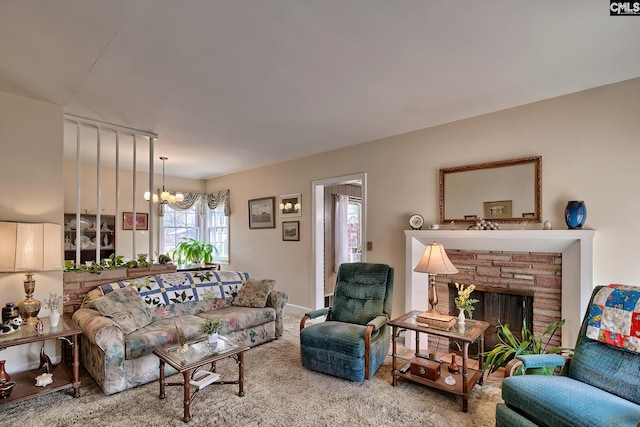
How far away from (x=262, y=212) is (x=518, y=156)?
4.29 metres

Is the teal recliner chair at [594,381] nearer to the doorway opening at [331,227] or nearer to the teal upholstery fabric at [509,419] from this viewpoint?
the teal upholstery fabric at [509,419]

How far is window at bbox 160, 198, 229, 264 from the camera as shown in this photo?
287 inches

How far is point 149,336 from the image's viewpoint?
2.93 m

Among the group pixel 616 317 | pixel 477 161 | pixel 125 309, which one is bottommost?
pixel 125 309

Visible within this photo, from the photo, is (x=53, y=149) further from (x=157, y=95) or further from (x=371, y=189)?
(x=371, y=189)

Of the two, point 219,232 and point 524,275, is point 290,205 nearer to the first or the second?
point 219,232

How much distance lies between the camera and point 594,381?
1.97 meters

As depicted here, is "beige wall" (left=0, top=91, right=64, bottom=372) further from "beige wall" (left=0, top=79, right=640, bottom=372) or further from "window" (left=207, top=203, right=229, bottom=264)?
"window" (left=207, top=203, right=229, bottom=264)

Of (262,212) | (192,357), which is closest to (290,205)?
(262,212)

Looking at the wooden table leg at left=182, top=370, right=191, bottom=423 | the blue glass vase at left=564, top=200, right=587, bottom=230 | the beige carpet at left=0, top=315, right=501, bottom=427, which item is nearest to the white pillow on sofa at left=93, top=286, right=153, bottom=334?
the beige carpet at left=0, top=315, right=501, bottom=427

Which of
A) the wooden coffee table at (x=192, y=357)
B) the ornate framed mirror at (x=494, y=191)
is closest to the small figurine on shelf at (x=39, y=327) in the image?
the wooden coffee table at (x=192, y=357)

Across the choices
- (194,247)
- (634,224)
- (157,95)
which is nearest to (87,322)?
(157,95)

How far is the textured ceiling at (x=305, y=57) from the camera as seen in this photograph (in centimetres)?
188

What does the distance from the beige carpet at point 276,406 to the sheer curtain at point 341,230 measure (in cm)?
323
